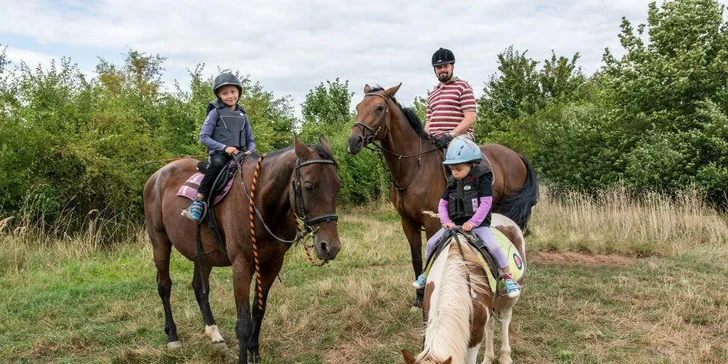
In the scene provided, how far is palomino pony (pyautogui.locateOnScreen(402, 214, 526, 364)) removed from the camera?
2775 millimetres

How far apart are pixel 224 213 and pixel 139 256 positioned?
5741 mm

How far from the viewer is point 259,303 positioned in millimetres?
4430

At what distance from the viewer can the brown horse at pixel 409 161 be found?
5.45 metres

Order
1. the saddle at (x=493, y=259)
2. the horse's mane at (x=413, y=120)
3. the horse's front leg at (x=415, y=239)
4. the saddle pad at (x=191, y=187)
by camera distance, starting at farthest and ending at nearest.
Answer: the horse's front leg at (x=415, y=239)
the horse's mane at (x=413, y=120)
the saddle pad at (x=191, y=187)
the saddle at (x=493, y=259)

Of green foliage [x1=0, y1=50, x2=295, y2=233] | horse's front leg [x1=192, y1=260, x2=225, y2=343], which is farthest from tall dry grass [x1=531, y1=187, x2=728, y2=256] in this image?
green foliage [x1=0, y1=50, x2=295, y2=233]

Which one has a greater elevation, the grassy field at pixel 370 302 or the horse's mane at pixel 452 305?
the horse's mane at pixel 452 305

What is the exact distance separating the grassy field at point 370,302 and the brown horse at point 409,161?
1015mm

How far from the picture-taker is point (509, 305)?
13.7 feet

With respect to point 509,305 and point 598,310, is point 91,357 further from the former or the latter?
point 598,310

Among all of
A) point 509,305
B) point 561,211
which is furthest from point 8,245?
point 561,211

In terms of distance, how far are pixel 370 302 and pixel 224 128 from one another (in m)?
2.57

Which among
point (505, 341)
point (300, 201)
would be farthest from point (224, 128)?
point (505, 341)

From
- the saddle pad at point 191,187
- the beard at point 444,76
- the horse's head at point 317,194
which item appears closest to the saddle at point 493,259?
the horse's head at point 317,194

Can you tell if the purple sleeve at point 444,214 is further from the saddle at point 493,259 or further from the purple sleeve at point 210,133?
the purple sleeve at point 210,133
